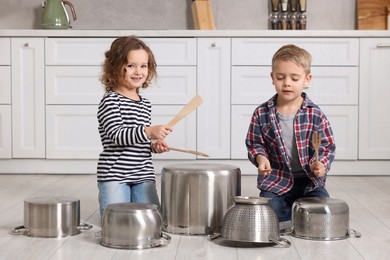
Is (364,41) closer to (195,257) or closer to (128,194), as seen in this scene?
(128,194)

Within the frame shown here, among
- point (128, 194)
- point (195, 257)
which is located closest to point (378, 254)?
point (195, 257)

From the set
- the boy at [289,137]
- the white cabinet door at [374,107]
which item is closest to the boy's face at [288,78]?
the boy at [289,137]

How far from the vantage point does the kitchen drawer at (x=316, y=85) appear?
4242 mm

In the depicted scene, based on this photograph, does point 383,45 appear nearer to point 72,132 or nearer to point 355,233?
point 72,132

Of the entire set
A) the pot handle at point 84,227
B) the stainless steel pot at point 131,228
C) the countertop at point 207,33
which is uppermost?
the countertop at point 207,33

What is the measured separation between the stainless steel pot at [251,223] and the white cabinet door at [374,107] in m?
2.08

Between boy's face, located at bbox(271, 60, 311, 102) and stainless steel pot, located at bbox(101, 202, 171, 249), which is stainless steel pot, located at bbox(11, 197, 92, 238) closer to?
stainless steel pot, located at bbox(101, 202, 171, 249)

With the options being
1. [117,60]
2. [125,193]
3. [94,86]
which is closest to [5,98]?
[94,86]

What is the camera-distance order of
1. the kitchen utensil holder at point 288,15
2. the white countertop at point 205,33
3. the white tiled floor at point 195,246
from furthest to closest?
the kitchen utensil holder at point 288,15
the white countertop at point 205,33
the white tiled floor at point 195,246

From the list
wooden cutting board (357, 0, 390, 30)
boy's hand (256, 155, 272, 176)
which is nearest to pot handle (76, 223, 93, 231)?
boy's hand (256, 155, 272, 176)

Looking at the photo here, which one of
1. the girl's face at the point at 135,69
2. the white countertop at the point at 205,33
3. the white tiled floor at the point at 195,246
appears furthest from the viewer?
the white countertop at the point at 205,33

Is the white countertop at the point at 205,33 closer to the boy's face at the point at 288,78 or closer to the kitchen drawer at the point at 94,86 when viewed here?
the kitchen drawer at the point at 94,86

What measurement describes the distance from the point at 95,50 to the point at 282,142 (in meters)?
1.80

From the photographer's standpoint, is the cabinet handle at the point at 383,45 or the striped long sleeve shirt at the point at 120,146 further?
the cabinet handle at the point at 383,45
